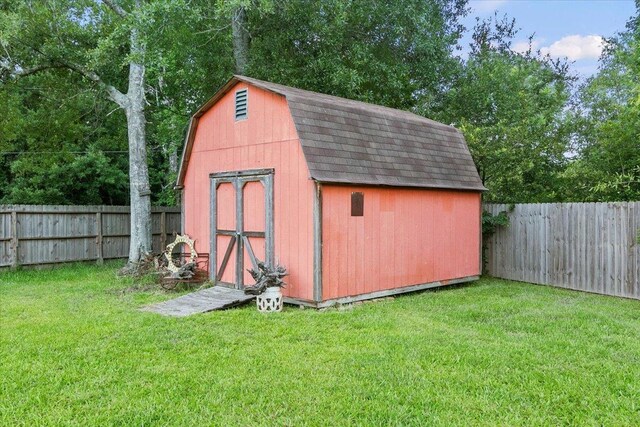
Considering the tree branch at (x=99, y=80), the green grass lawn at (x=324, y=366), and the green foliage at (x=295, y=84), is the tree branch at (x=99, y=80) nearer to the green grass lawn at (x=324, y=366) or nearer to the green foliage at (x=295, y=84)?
the green foliage at (x=295, y=84)

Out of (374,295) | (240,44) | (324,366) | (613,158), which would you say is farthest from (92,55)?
(613,158)

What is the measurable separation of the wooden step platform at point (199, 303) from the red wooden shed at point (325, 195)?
58cm

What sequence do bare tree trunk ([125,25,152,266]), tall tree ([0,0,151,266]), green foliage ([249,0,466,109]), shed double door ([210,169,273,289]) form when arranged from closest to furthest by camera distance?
shed double door ([210,169,273,289]) → tall tree ([0,0,151,266]) → bare tree trunk ([125,25,152,266]) → green foliage ([249,0,466,109])

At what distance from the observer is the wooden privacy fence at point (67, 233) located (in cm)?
1086

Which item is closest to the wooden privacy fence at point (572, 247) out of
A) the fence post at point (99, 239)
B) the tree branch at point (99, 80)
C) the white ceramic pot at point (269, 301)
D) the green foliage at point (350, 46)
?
the green foliage at point (350, 46)

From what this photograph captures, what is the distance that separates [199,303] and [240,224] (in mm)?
1574

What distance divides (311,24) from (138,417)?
11.2 m

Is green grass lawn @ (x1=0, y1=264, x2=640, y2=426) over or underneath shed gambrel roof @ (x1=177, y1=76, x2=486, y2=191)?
underneath

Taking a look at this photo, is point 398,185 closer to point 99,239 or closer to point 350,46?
point 350,46

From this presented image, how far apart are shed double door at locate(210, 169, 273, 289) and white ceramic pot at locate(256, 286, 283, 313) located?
0.80 m

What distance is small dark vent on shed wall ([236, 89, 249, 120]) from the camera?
8219 mm

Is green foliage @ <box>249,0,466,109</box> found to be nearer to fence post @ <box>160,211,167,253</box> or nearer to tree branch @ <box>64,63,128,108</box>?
tree branch @ <box>64,63,128,108</box>

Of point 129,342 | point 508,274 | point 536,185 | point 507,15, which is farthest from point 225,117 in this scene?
point 507,15

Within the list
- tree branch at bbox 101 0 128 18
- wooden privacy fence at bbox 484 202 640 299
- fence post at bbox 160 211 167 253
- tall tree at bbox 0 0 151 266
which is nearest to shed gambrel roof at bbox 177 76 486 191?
wooden privacy fence at bbox 484 202 640 299
